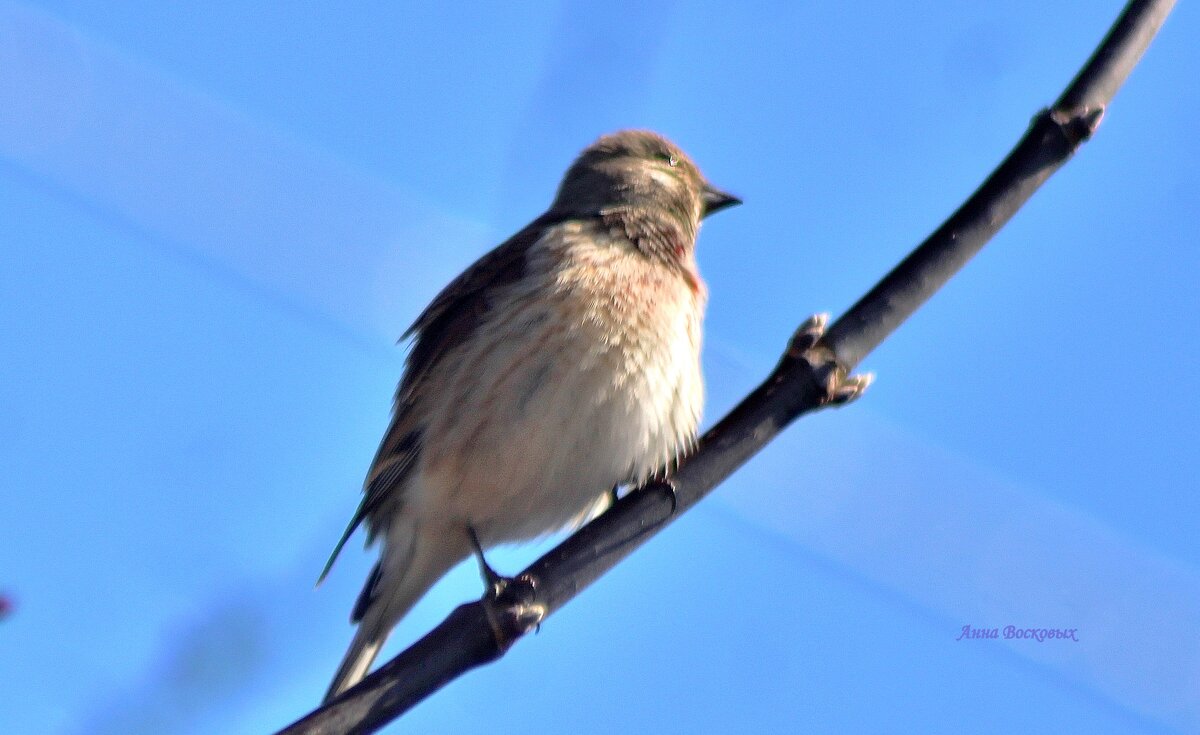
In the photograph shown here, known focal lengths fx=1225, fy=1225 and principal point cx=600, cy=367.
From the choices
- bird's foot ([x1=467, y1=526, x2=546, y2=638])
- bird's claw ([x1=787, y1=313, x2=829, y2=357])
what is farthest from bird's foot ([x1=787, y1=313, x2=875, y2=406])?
bird's foot ([x1=467, y1=526, x2=546, y2=638])

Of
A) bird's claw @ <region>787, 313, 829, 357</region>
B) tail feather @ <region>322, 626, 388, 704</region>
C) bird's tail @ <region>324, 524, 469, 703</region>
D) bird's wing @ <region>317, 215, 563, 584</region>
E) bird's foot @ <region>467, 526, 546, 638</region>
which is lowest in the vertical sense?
bird's foot @ <region>467, 526, 546, 638</region>

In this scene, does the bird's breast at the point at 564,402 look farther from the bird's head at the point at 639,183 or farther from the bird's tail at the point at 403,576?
the bird's head at the point at 639,183

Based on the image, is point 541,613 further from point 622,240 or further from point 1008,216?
point 622,240

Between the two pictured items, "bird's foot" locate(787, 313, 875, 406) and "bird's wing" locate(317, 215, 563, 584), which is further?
"bird's wing" locate(317, 215, 563, 584)

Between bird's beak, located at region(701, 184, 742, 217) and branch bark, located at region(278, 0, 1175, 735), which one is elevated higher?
bird's beak, located at region(701, 184, 742, 217)

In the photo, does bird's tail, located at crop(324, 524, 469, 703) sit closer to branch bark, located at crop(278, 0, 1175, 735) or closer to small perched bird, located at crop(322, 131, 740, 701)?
small perched bird, located at crop(322, 131, 740, 701)

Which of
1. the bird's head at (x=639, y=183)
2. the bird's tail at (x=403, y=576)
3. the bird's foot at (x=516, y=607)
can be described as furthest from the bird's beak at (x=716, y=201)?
the bird's foot at (x=516, y=607)
